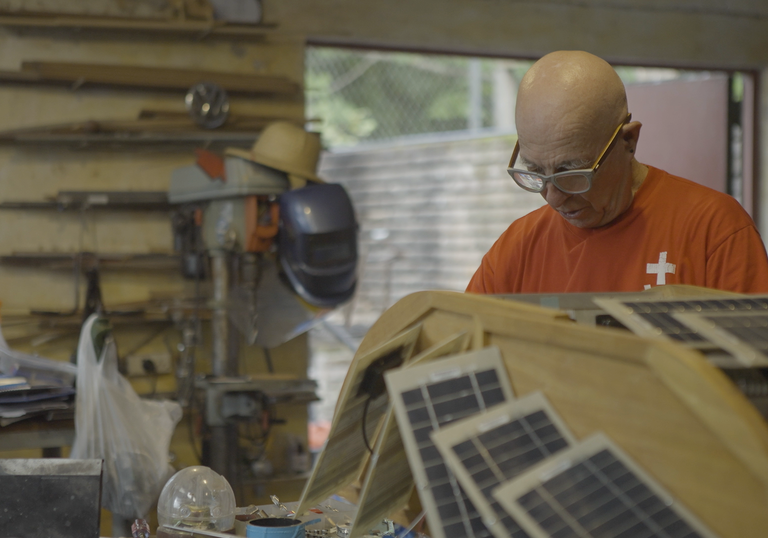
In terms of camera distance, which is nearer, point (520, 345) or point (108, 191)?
point (520, 345)

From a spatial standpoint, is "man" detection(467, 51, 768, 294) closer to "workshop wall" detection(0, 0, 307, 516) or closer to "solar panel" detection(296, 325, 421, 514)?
"solar panel" detection(296, 325, 421, 514)

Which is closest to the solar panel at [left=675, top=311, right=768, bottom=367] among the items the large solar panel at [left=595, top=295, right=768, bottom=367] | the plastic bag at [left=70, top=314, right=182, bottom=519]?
the large solar panel at [left=595, top=295, right=768, bottom=367]

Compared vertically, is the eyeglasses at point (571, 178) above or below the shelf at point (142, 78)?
below

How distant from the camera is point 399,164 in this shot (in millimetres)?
6520

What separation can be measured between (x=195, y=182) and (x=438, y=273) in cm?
339

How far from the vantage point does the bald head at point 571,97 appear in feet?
4.78

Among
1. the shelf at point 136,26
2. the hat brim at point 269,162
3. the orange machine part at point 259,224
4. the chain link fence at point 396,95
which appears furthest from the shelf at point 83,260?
the chain link fence at point 396,95

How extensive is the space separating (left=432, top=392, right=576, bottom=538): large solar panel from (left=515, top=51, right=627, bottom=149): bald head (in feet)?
2.42

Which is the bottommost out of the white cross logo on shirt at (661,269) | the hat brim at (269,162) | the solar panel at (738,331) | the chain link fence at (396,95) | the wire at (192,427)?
the wire at (192,427)

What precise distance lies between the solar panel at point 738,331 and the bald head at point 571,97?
624 millimetres

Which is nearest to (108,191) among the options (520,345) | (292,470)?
(292,470)

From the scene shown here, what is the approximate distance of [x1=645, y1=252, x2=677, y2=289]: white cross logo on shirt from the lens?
1500 mm

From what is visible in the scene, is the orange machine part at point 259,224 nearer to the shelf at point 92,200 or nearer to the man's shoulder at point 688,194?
the shelf at point 92,200

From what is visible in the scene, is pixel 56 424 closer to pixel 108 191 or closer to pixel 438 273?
pixel 108 191
